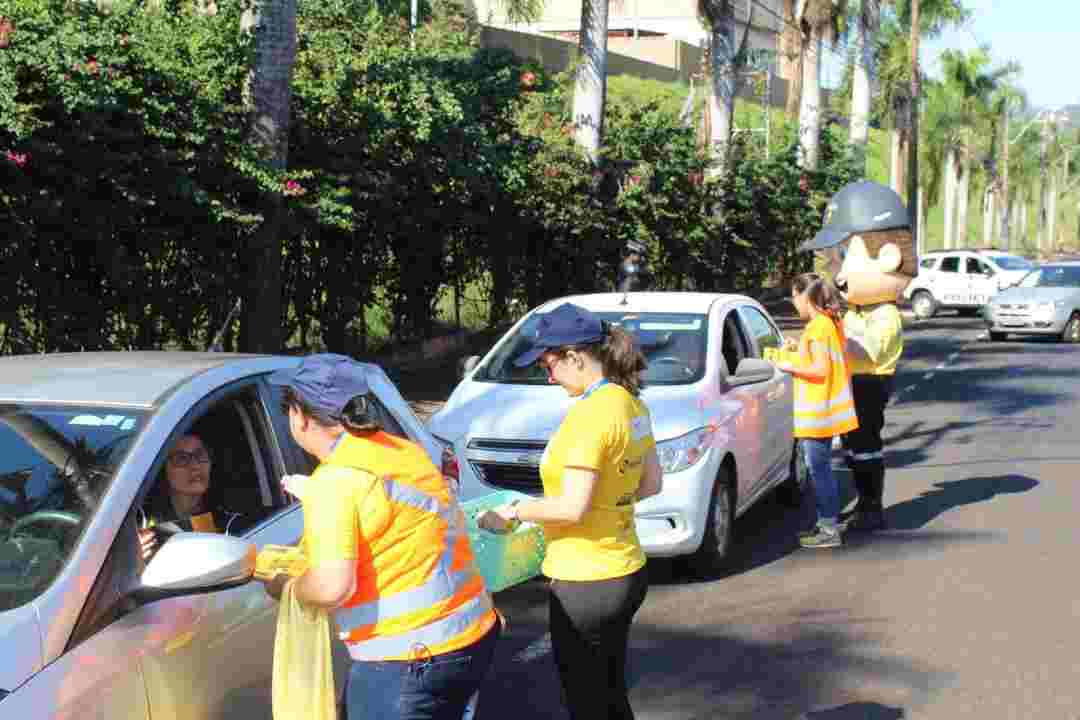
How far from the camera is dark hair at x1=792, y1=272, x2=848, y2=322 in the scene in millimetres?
9312

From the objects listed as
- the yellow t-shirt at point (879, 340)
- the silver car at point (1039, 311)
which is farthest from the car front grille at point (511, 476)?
the silver car at point (1039, 311)

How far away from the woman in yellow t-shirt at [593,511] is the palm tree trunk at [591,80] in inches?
641

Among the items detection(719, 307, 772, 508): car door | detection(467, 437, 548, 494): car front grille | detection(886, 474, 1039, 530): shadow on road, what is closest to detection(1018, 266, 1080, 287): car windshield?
detection(886, 474, 1039, 530): shadow on road

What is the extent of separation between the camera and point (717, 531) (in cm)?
868

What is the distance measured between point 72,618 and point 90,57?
7.99 meters

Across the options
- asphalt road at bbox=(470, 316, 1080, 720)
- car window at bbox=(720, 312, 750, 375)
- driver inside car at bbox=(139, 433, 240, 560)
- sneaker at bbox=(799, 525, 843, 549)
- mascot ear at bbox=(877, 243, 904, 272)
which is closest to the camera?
driver inside car at bbox=(139, 433, 240, 560)

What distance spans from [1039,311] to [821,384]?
21.3 m

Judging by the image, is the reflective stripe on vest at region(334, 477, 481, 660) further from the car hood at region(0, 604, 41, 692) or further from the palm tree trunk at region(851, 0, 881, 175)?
the palm tree trunk at region(851, 0, 881, 175)

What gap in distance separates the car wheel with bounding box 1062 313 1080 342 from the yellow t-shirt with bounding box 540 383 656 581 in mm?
26907

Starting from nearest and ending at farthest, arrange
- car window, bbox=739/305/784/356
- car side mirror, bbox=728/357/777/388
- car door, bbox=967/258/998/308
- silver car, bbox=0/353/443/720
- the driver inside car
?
silver car, bbox=0/353/443/720
the driver inside car
car side mirror, bbox=728/357/777/388
car window, bbox=739/305/784/356
car door, bbox=967/258/998/308

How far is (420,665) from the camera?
12.0ft

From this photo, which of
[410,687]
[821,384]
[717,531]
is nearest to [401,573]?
[410,687]

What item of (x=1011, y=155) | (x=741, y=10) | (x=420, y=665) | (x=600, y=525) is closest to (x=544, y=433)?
(x=600, y=525)

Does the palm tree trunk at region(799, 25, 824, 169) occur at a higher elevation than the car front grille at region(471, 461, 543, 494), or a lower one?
higher
